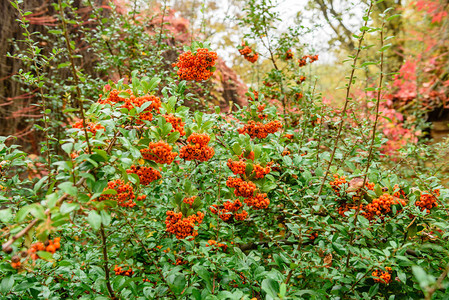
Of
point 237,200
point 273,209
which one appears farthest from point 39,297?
point 273,209

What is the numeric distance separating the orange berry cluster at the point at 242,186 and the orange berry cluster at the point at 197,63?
2.97 feet

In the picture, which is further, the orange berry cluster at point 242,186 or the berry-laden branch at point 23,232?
the orange berry cluster at point 242,186

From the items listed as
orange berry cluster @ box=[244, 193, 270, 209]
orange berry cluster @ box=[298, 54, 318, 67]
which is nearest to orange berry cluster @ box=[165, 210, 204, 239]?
orange berry cluster @ box=[244, 193, 270, 209]

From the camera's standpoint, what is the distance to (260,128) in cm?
216

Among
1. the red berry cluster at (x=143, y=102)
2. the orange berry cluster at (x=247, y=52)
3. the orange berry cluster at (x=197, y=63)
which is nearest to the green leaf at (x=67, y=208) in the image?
the red berry cluster at (x=143, y=102)

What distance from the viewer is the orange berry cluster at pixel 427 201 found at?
1.62 metres

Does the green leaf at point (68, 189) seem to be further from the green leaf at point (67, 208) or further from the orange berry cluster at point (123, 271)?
the orange berry cluster at point (123, 271)

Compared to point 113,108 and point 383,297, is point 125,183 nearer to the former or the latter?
point 113,108

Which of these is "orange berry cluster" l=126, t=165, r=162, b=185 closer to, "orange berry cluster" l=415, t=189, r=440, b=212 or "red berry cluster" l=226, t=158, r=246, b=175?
"red berry cluster" l=226, t=158, r=246, b=175

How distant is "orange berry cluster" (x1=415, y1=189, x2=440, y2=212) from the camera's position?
1.62m

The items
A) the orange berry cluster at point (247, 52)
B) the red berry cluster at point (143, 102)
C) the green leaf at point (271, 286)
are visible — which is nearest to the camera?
the green leaf at point (271, 286)

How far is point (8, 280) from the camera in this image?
1.25 m

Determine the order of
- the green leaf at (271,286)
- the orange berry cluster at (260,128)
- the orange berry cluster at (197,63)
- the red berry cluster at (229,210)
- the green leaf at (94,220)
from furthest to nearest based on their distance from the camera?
the orange berry cluster at (260,128) < the orange berry cluster at (197,63) < the red berry cluster at (229,210) < the green leaf at (271,286) < the green leaf at (94,220)

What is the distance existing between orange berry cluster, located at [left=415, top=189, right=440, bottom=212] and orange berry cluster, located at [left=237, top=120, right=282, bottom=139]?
1048 millimetres
